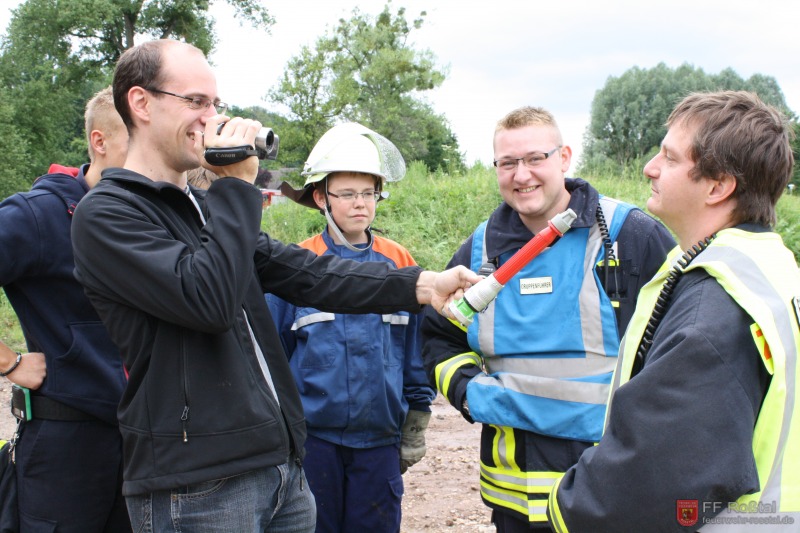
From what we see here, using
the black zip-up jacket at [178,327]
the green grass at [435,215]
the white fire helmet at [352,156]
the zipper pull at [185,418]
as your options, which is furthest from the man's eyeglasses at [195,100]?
the green grass at [435,215]

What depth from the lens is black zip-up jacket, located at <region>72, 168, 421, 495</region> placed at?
202cm

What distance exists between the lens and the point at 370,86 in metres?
38.4

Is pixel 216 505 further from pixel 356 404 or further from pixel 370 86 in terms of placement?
pixel 370 86

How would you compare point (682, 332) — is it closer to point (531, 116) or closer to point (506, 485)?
point (506, 485)

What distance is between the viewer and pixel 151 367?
208 centimetres

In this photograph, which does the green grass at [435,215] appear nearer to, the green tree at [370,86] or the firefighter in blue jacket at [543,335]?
the firefighter in blue jacket at [543,335]

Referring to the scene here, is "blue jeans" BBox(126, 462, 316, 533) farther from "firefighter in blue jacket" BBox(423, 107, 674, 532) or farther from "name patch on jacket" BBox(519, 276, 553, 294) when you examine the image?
"name patch on jacket" BBox(519, 276, 553, 294)

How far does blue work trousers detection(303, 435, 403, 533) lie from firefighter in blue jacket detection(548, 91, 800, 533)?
5.67 ft

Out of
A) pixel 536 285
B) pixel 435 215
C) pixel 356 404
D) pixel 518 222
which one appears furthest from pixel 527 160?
pixel 435 215

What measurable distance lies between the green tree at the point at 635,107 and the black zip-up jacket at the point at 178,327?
34.9m

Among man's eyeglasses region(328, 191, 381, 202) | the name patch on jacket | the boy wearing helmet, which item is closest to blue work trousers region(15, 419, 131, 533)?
the boy wearing helmet

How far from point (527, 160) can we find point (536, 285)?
23.8 inches

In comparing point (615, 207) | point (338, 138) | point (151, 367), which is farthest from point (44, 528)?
point (615, 207)

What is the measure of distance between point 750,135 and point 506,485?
1.65 meters
